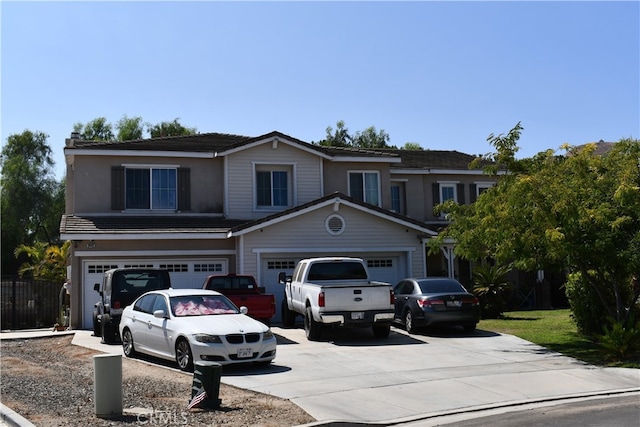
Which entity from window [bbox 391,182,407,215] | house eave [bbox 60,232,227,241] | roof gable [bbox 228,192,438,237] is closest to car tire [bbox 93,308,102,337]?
house eave [bbox 60,232,227,241]

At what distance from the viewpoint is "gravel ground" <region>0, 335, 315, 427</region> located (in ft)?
31.0

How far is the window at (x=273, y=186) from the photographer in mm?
26000

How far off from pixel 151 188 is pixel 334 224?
6.59 m

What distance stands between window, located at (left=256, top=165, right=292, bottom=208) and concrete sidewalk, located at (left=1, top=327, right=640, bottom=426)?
865 cm

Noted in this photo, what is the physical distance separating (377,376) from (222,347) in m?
2.91

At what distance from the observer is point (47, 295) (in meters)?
26.5

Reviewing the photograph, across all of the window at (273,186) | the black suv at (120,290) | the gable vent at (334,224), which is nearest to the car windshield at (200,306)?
the black suv at (120,290)

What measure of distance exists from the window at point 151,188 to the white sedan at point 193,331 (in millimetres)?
9201

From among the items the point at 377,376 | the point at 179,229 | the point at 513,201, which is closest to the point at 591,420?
the point at 377,376

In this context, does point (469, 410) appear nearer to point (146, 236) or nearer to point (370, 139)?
point (146, 236)

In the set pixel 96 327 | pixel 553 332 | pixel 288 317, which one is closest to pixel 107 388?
pixel 96 327

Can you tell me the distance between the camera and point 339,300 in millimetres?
17312

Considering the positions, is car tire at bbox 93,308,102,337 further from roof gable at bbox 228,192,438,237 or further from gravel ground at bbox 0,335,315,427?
roof gable at bbox 228,192,438,237

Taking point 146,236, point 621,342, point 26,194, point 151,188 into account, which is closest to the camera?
point 621,342
